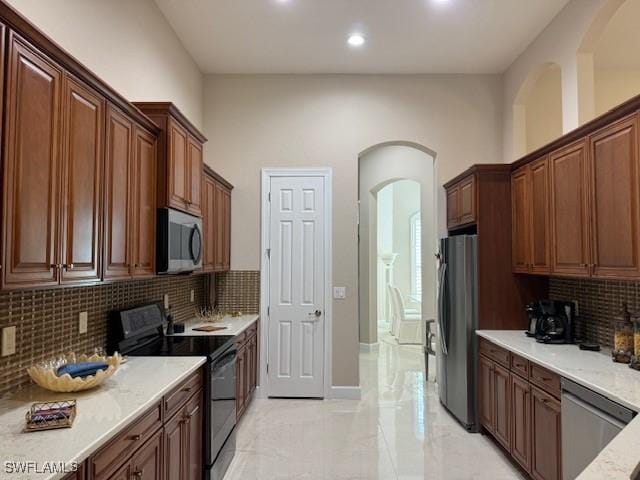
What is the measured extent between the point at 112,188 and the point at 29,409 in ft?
3.49

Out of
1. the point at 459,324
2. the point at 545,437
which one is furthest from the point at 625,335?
the point at 459,324

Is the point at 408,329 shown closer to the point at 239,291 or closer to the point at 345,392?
the point at 345,392

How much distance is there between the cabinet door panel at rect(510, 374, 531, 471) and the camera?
295 cm

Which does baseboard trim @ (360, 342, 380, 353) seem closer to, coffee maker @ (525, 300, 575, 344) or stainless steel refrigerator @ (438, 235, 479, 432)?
stainless steel refrigerator @ (438, 235, 479, 432)

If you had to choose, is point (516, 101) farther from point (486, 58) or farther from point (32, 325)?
point (32, 325)

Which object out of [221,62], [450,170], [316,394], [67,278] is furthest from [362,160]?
[67,278]

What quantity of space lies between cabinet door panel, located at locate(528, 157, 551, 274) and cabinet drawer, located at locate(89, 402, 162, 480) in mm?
2859

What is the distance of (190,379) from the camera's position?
2.49 m

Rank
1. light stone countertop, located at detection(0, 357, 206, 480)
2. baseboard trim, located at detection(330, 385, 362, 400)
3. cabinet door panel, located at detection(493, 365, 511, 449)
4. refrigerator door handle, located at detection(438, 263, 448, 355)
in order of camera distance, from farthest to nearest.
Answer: baseboard trim, located at detection(330, 385, 362, 400)
refrigerator door handle, located at detection(438, 263, 448, 355)
cabinet door panel, located at detection(493, 365, 511, 449)
light stone countertop, located at detection(0, 357, 206, 480)

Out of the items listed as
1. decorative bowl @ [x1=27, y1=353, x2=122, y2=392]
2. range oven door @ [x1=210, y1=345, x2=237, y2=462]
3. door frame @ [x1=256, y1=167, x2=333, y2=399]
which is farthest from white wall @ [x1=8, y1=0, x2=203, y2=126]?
range oven door @ [x1=210, y1=345, x2=237, y2=462]

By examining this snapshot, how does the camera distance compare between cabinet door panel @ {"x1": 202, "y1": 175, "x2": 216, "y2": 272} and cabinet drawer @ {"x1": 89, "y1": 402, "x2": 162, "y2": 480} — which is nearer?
cabinet drawer @ {"x1": 89, "y1": 402, "x2": 162, "y2": 480}

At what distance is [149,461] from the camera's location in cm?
191

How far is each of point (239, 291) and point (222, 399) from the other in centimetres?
191

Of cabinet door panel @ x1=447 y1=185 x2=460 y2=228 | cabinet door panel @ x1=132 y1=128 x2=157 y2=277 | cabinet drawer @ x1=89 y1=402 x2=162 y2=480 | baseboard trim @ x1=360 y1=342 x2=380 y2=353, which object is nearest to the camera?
cabinet drawer @ x1=89 y1=402 x2=162 y2=480
